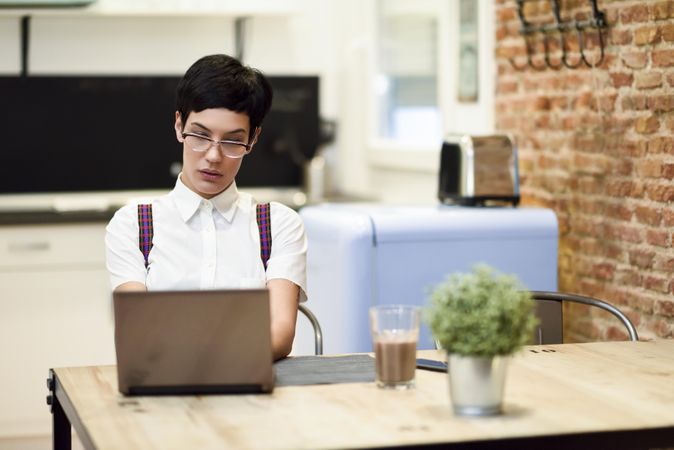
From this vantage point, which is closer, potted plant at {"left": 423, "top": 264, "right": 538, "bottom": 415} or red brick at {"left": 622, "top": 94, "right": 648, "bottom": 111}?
potted plant at {"left": 423, "top": 264, "right": 538, "bottom": 415}

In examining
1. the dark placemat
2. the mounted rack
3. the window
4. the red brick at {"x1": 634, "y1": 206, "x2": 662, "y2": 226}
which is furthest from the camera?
the window

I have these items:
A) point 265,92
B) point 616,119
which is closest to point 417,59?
point 616,119

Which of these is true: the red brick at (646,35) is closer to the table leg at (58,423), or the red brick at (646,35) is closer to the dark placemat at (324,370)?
the dark placemat at (324,370)

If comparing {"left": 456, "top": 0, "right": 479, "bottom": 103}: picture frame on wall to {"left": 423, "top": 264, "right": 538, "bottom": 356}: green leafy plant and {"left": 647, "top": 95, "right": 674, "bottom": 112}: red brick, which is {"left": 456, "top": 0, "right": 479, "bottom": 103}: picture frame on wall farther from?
{"left": 423, "top": 264, "right": 538, "bottom": 356}: green leafy plant

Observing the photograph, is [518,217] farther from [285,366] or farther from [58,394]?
[58,394]

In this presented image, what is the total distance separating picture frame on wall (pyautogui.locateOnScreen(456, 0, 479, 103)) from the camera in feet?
14.1

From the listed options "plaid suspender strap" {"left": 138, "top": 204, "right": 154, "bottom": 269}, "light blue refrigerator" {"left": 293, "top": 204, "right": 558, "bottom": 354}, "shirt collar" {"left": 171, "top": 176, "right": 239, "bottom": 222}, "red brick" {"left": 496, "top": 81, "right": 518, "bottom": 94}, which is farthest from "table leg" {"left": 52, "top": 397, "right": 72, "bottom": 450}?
"red brick" {"left": 496, "top": 81, "right": 518, "bottom": 94}

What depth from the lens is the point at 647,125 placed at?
320cm

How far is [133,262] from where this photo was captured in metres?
2.43

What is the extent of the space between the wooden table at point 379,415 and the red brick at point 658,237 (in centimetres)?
101

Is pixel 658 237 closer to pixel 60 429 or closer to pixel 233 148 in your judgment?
pixel 233 148

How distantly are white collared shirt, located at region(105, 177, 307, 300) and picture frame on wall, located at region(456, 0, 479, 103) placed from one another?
198 centimetres

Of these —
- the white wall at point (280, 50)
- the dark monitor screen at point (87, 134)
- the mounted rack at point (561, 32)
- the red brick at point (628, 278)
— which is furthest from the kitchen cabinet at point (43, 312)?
the red brick at point (628, 278)

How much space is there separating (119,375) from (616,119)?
1960 mm
